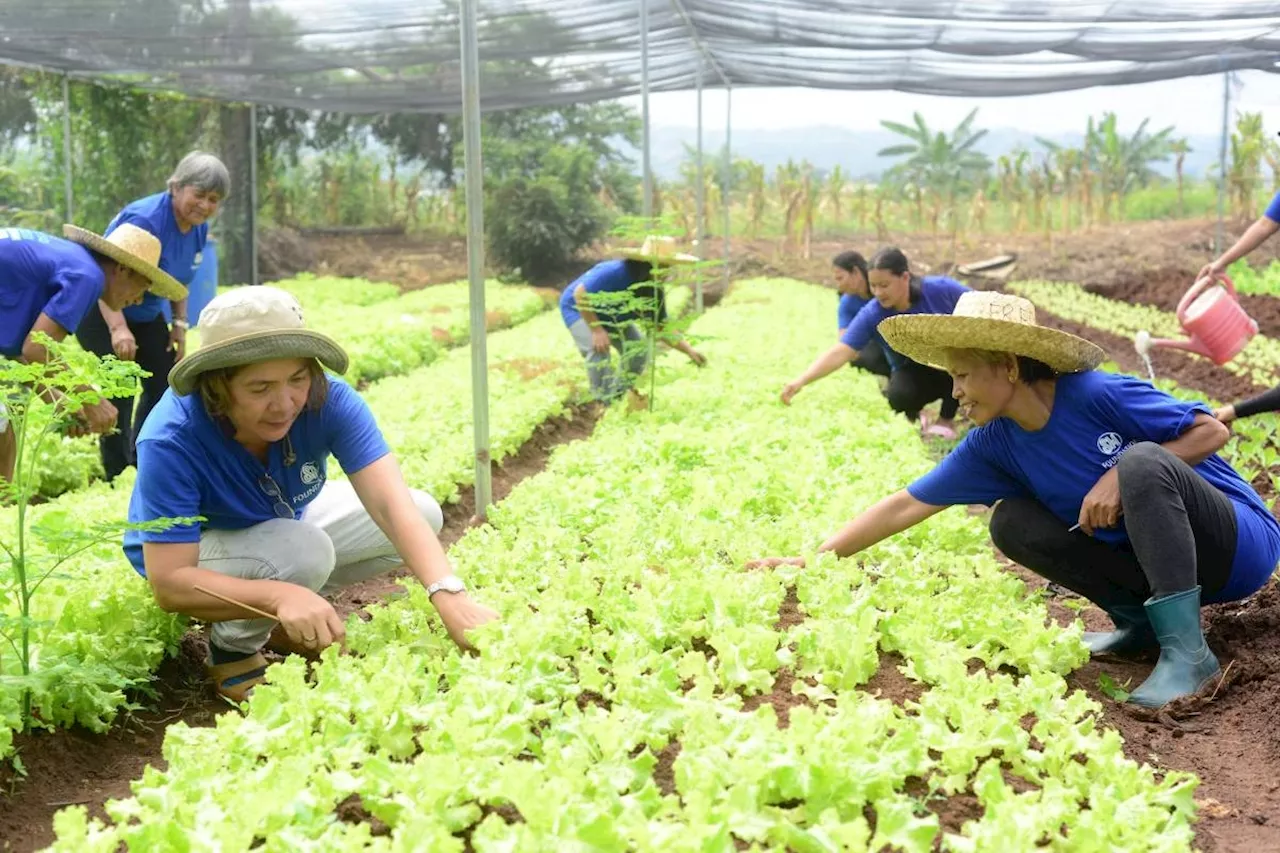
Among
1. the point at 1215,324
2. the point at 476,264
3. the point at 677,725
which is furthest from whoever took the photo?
the point at 1215,324

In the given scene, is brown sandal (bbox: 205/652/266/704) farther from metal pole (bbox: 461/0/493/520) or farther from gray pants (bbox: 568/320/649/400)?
Result: gray pants (bbox: 568/320/649/400)

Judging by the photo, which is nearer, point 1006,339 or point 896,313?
point 1006,339

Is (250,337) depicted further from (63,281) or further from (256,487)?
(63,281)

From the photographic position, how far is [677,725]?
314 cm

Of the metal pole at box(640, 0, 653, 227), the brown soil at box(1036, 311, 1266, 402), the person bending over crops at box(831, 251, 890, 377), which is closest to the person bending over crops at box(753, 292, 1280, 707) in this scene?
the person bending over crops at box(831, 251, 890, 377)

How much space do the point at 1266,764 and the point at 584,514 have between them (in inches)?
116

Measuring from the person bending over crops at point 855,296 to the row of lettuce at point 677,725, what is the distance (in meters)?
4.27

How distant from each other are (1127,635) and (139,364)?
5365 millimetres

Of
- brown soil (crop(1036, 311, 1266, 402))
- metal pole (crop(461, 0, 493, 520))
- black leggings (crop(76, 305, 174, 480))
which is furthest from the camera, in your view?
brown soil (crop(1036, 311, 1266, 402))

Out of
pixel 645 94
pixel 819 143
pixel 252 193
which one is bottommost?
pixel 252 193

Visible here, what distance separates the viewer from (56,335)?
5.77 metres

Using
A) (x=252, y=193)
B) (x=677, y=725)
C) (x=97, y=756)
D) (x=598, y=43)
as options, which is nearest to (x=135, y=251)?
(x=97, y=756)

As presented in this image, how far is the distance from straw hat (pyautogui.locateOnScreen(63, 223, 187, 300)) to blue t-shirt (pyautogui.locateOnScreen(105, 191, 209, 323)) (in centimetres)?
137

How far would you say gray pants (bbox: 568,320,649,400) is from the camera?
352 inches
